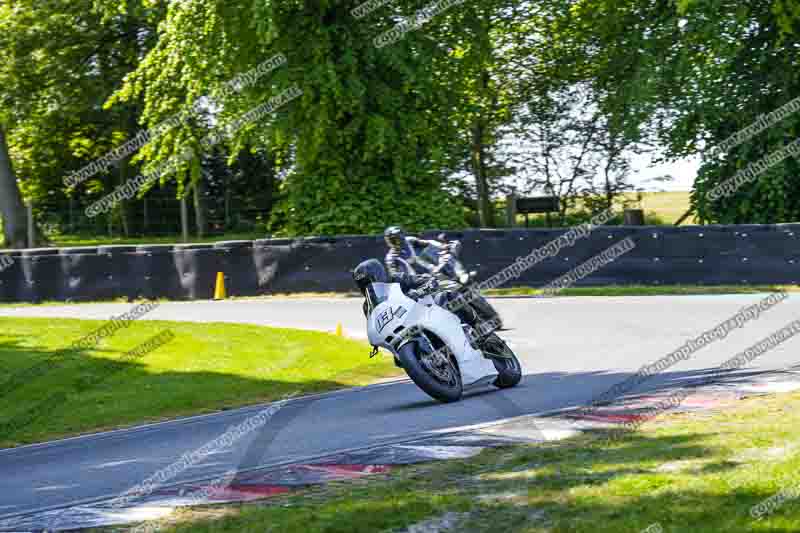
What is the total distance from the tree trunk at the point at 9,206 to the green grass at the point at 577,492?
1262 inches

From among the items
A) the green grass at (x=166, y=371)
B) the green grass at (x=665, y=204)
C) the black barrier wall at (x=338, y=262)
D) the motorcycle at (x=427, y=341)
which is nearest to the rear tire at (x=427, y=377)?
the motorcycle at (x=427, y=341)

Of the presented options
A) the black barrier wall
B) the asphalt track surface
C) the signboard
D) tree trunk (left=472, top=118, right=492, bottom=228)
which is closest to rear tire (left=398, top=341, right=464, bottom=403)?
the asphalt track surface

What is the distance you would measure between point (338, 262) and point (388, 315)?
13.9 m

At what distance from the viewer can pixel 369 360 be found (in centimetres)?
1645

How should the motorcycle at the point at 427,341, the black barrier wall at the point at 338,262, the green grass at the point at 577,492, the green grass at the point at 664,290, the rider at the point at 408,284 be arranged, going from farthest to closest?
the black barrier wall at the point at 338,262
the green grass at the point at 664,290
the rider at the point at 408,284
the motorcycle at the point at 427,341
the green grass at the point at 577,492

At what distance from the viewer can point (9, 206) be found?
3831 cm

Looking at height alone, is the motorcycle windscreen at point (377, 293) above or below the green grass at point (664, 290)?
above

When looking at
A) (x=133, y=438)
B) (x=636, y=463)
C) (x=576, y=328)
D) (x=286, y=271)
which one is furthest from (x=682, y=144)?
(x=636, y=463)

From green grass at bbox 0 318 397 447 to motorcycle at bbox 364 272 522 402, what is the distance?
113 inches

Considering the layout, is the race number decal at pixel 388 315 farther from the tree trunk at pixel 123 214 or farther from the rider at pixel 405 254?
the tree trunk at pixel 123 214

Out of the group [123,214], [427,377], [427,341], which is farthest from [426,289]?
[123,214]

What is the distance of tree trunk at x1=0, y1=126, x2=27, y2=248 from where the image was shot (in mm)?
38188

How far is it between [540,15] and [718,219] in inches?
315

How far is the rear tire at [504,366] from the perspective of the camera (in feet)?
41.0
